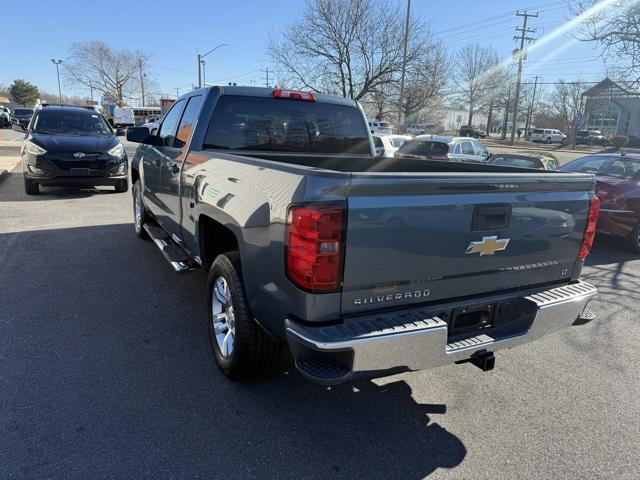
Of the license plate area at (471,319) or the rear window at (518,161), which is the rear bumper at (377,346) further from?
the rear window at (518,161)

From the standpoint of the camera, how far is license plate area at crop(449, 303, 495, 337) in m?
2.64

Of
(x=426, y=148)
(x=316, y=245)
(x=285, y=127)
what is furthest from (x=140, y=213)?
(x=426, y=148)

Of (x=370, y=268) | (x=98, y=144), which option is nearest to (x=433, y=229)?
(x=370, y=268)

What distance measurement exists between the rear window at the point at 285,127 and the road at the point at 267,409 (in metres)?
1.68

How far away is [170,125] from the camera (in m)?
5.12

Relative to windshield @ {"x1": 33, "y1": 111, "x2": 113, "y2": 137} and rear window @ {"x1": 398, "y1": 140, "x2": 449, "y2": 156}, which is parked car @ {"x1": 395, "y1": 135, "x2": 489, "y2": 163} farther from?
windshield @ {"x1": 33, "y1": 111, "x2": 113, "y2": 137}

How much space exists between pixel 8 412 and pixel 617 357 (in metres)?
4.52

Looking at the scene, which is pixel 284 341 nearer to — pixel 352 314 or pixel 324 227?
pixel 352 314

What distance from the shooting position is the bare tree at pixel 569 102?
169 feet

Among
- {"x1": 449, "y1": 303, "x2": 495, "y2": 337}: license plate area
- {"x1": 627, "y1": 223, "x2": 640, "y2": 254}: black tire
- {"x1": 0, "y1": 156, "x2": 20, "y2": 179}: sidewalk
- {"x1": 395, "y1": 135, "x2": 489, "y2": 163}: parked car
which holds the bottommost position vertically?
{"x1": 627, "y1": 223, "x2": 640, "y2": 254}: black tire

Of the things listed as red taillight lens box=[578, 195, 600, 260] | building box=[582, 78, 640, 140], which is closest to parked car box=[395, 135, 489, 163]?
red taillight lens box=[578, 195, 600, 260]

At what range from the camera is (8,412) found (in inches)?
107

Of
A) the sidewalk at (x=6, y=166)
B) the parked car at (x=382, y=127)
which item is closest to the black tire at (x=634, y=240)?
the sidewalk at (x=6, y=166)

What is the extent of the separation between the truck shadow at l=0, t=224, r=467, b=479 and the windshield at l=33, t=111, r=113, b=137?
23.7 feet
